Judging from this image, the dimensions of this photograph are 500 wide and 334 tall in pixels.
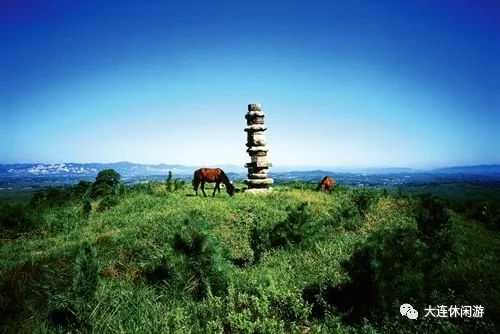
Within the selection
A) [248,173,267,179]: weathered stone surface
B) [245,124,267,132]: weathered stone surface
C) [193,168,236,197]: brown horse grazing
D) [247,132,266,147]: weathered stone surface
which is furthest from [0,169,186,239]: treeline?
[245,124,267,132]: weathered stone surface

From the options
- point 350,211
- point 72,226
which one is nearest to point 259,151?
point 350,211

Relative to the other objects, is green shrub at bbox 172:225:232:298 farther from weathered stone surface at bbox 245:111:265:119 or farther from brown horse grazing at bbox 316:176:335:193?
brown horse grazing at bbox 316:176:335:193

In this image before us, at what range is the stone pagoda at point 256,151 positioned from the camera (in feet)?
76.3

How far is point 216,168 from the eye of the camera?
21859 mm

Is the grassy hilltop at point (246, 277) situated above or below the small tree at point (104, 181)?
below

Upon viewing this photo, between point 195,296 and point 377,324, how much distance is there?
4241 millimetres

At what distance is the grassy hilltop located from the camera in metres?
6.51

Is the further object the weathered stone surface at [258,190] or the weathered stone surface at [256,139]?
the weathered stone surface at [256,139]

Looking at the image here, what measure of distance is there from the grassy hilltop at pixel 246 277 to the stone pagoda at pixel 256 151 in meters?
6.79

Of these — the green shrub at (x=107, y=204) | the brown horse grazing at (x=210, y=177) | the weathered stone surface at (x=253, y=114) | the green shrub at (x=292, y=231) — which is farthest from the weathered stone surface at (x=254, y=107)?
the green shrub at (x=292, y=231)

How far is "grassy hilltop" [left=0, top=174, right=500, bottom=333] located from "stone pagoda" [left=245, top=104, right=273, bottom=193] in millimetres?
6794

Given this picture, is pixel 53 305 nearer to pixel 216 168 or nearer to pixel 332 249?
pixel 332 249

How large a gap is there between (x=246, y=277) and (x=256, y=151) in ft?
46.9

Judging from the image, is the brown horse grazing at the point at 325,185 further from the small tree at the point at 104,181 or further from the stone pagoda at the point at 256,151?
the small tree at the point at 104,181
